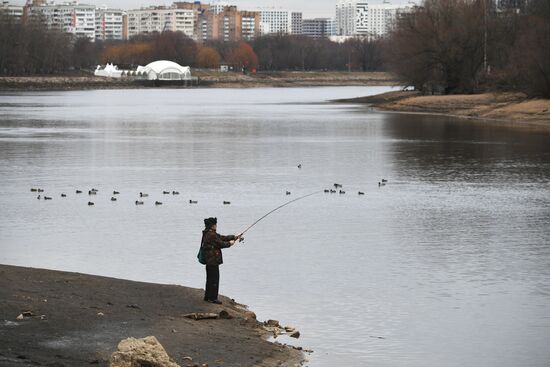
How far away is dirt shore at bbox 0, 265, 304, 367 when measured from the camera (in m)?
11.4

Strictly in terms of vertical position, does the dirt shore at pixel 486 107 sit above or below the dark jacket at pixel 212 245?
below

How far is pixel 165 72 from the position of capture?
625 ft

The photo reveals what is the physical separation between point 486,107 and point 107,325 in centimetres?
5864

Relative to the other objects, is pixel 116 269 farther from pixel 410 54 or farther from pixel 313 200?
pixel 410 54

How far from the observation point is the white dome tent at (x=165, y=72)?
19012 cm

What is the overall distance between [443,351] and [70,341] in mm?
4281

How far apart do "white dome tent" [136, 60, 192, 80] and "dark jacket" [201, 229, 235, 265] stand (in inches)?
6955

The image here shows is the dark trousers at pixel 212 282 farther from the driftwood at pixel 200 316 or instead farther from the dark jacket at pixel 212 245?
the driftwood at pixel 200 316

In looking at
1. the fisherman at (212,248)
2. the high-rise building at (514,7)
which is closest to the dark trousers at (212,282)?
the fisherman at (212,248)

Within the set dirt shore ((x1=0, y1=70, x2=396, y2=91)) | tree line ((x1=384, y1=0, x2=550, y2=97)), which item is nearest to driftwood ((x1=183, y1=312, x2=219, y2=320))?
tree line ((x1=384, y1=0, x2=550, y2=97))

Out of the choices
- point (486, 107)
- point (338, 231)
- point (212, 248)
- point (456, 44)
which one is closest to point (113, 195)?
point (338, 231)

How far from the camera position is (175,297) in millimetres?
14695

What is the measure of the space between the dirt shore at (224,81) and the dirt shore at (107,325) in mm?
141923

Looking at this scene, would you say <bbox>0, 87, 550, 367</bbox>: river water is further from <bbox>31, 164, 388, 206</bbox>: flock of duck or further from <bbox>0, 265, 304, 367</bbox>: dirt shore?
<bbox>0, 265, 304, 367</bbox>: dirt shore
